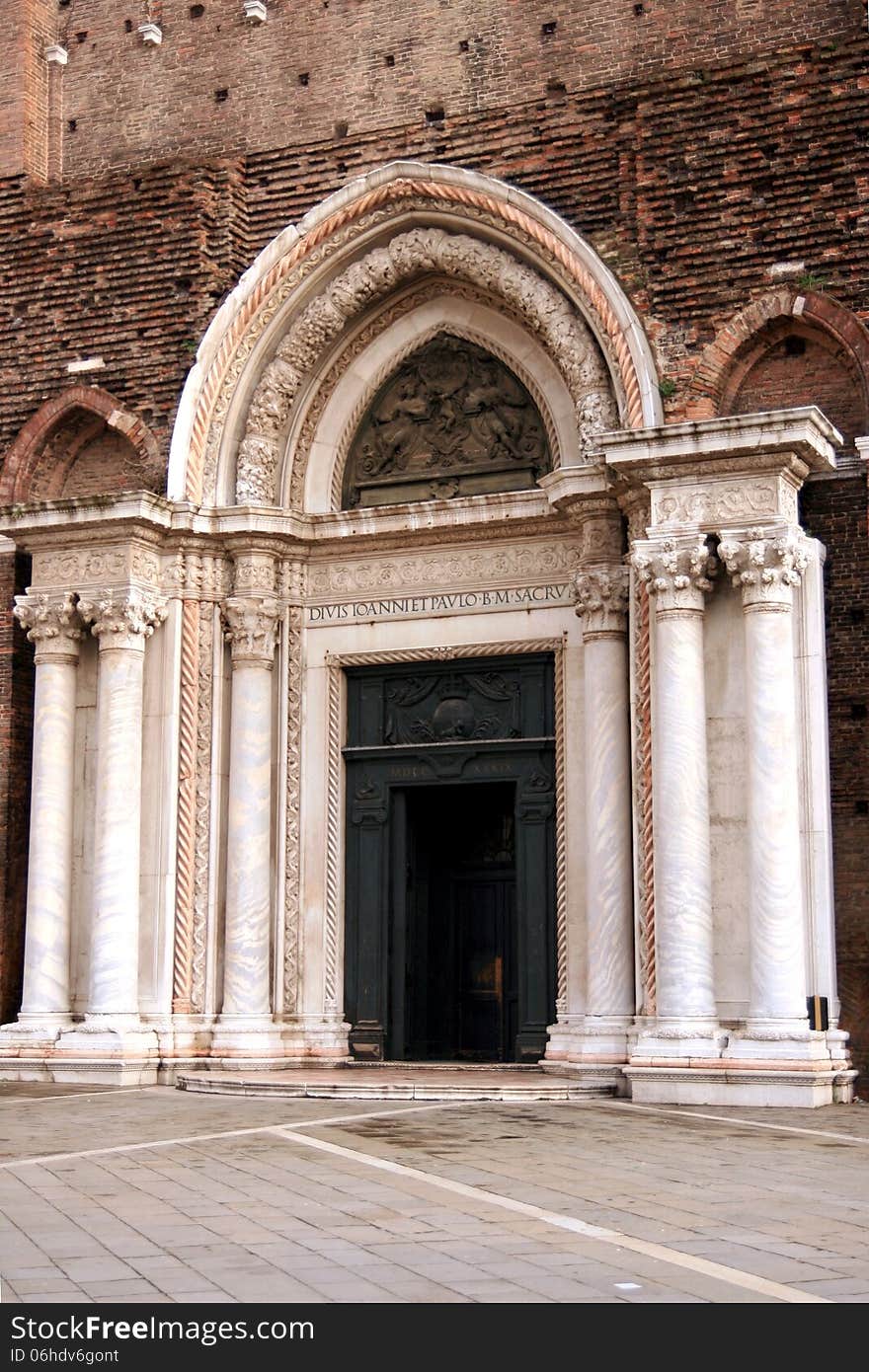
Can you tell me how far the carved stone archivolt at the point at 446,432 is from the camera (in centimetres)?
1619

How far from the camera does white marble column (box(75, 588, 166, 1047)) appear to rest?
15375 millimetres

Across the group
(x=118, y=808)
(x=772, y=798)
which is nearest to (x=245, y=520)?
(x=118, y=808)

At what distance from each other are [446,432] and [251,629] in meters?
2.57

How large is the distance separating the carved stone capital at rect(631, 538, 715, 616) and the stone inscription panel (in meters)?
1.58

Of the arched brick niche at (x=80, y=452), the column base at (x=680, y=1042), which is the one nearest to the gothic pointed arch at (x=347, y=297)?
the arched brick niche at (x=80, y=452)

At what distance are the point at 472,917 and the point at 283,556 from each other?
150 inches

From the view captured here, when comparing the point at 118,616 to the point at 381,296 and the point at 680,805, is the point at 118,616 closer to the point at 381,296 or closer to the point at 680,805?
the point at 381,296

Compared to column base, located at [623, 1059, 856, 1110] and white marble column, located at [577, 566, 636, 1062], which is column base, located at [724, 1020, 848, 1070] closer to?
column base, located at [623, 1059, 856, 1110]

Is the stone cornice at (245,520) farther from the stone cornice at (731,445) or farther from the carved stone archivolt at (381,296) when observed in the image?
the stone cornice at (731,445)

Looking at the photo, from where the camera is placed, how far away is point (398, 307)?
54.9ft

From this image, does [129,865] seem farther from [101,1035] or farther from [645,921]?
[645,921]

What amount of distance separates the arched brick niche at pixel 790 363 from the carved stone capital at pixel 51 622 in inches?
230
